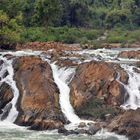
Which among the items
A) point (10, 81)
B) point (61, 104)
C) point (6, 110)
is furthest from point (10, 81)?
point (61, 104)

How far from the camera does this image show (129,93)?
3562 cm

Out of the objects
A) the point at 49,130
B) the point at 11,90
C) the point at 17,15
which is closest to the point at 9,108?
the point at 11,90

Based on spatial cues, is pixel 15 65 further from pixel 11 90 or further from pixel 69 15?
pixel 69 15

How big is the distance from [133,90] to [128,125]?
22.7 ft

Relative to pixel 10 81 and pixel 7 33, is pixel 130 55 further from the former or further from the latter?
pixel 10 81

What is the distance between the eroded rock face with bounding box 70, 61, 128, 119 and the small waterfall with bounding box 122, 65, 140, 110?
1.63ft

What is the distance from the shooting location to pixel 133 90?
36312 millimetres

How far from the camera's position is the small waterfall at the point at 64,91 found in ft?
109

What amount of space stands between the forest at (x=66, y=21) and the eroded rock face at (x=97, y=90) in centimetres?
2308

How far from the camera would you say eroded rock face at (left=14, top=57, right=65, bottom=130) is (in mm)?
31797

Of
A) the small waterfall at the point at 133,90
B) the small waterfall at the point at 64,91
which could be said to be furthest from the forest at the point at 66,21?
the small waterfall at the point at 133,90

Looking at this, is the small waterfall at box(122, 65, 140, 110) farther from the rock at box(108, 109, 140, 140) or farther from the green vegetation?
the green vegetation

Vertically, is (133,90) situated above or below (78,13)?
below

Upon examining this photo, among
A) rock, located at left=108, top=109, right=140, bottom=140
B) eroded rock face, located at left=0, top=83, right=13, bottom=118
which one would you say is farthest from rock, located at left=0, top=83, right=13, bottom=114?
rock, located at left=108, top=109, right=140, bottom=140
